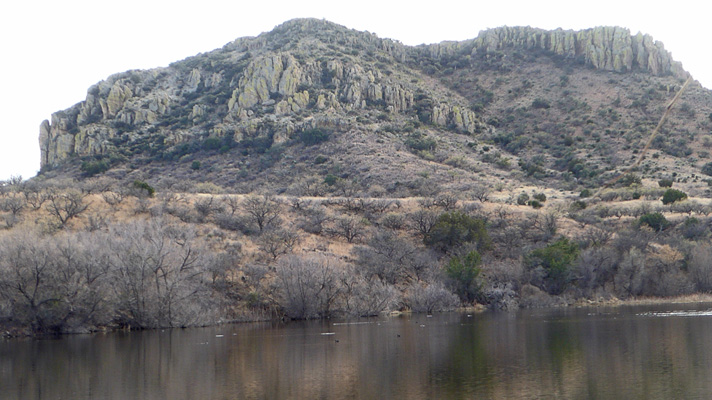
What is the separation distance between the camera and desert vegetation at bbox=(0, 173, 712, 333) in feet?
136

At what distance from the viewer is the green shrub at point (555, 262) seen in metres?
55.1

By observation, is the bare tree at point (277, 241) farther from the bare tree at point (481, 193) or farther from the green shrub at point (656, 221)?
the green shrub at point (656, 221)

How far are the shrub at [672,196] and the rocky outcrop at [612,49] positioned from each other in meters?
50.2

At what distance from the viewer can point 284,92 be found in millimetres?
99750

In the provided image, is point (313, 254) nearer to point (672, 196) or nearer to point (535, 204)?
point (535, 204)

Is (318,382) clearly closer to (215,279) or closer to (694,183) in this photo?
(215,279)

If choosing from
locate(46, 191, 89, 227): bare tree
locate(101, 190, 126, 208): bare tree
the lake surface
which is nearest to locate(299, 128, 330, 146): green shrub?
locate(101, 190, 126, 208): bare tree

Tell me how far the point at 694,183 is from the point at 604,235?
21620 mm

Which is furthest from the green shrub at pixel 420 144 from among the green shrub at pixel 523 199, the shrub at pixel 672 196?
the shrub at pixel 672 196

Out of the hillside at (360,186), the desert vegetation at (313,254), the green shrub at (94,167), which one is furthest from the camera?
the green shrub at (94,167)

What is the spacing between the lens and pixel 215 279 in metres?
49.9

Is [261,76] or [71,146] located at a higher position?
[261,76]

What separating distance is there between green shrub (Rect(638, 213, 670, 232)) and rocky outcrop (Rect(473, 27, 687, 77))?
56.6m

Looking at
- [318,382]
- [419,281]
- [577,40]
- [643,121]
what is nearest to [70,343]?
[318,382]
